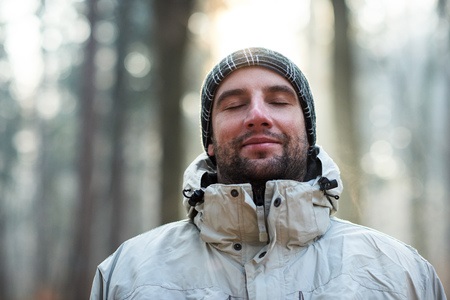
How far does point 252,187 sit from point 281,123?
1.05ft

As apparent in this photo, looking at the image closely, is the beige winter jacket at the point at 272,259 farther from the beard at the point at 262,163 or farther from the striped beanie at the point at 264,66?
the striped beanie at the point at 264,66

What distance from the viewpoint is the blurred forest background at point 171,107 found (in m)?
10.2

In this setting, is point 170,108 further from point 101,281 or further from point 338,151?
point 101,281

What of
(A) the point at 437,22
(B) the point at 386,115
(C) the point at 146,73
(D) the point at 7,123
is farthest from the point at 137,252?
(D) the point at 7,123

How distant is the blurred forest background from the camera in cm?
1020

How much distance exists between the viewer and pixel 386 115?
20266 millimetres

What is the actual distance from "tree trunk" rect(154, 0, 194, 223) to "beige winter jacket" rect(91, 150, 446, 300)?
7.47 m

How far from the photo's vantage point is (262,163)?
2373mm

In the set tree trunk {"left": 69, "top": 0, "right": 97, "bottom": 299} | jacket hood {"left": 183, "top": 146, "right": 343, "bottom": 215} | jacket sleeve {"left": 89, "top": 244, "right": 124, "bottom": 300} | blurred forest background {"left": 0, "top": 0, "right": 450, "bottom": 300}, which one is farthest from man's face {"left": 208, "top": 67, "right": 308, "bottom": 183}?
tree trunk {"left": 69, "top": 0, "right": 97, "bottom": 299}

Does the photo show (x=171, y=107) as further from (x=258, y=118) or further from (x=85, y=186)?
(x=258, y=118)

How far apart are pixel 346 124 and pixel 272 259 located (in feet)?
24.7

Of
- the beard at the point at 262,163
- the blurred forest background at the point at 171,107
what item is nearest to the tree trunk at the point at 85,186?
the blurred forest background at the point at 171,107

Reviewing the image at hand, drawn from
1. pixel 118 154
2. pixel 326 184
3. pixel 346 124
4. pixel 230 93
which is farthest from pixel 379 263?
pixel 118 154

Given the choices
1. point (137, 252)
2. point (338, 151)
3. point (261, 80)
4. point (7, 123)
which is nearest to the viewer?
point (137, 252)
